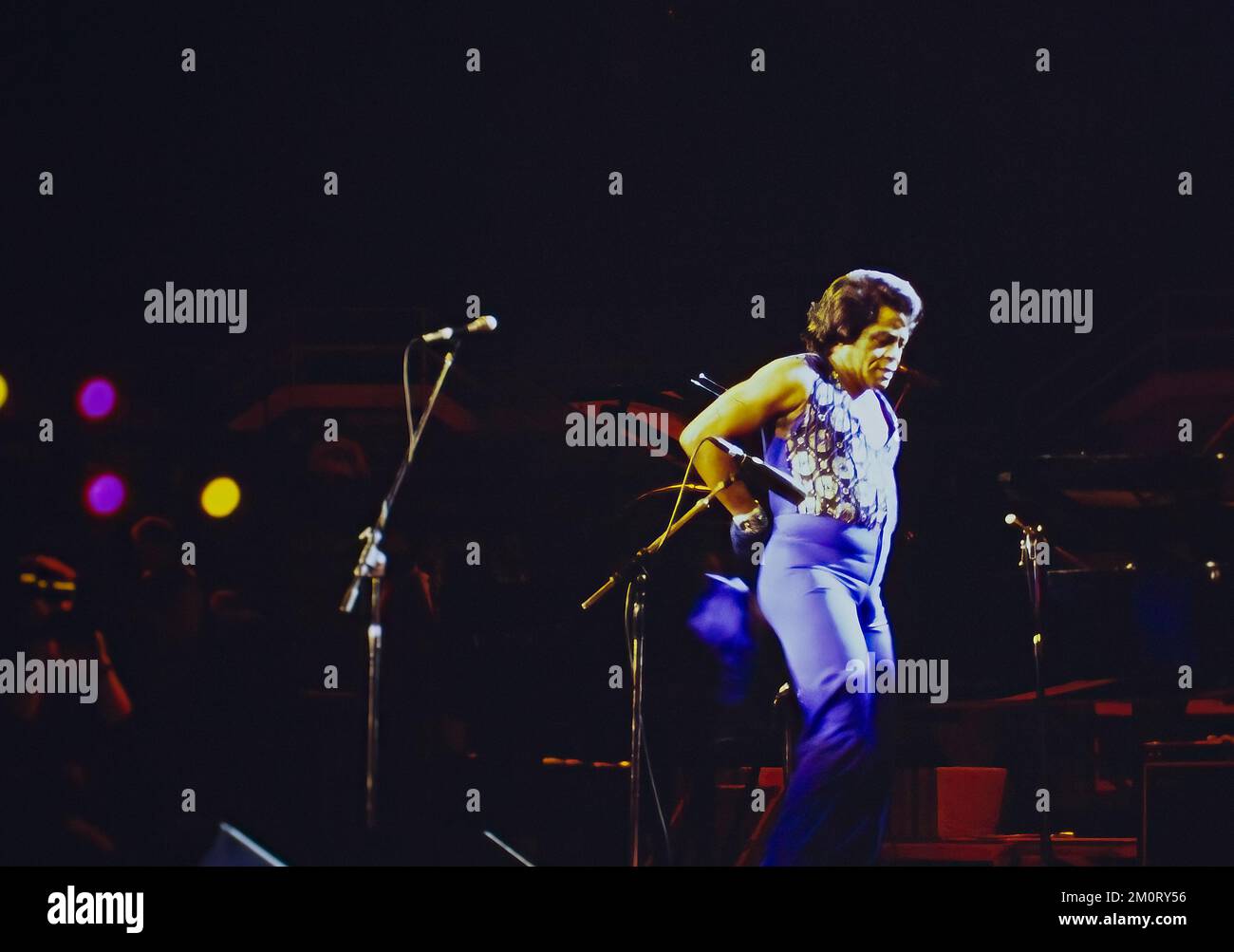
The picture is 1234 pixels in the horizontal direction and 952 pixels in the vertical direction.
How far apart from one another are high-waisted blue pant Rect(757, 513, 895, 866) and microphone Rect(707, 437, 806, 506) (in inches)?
2.8

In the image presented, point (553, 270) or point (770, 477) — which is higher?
point (553, 270)

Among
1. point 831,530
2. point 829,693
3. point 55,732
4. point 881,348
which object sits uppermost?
point 881,348

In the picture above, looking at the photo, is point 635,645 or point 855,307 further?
Result: point 855,307

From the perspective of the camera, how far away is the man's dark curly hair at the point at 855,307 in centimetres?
435

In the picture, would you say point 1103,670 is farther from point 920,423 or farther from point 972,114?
point 972,114

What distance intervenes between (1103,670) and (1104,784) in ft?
1.76

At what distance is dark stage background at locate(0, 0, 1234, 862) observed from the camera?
432 centimetres

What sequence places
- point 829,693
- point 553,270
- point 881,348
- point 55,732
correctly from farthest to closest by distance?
point 553,270
point 881,348
point 55,732
point 829,693

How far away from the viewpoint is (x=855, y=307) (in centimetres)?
437

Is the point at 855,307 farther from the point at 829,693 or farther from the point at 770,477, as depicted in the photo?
the point at 829,693

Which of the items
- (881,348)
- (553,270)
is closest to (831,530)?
(881,348)

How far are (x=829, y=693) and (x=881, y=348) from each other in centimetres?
119

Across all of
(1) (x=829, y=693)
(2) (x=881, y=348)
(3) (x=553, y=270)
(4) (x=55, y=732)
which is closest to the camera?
(1) (x=829, y=693)

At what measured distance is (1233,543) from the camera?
441 centimetres
